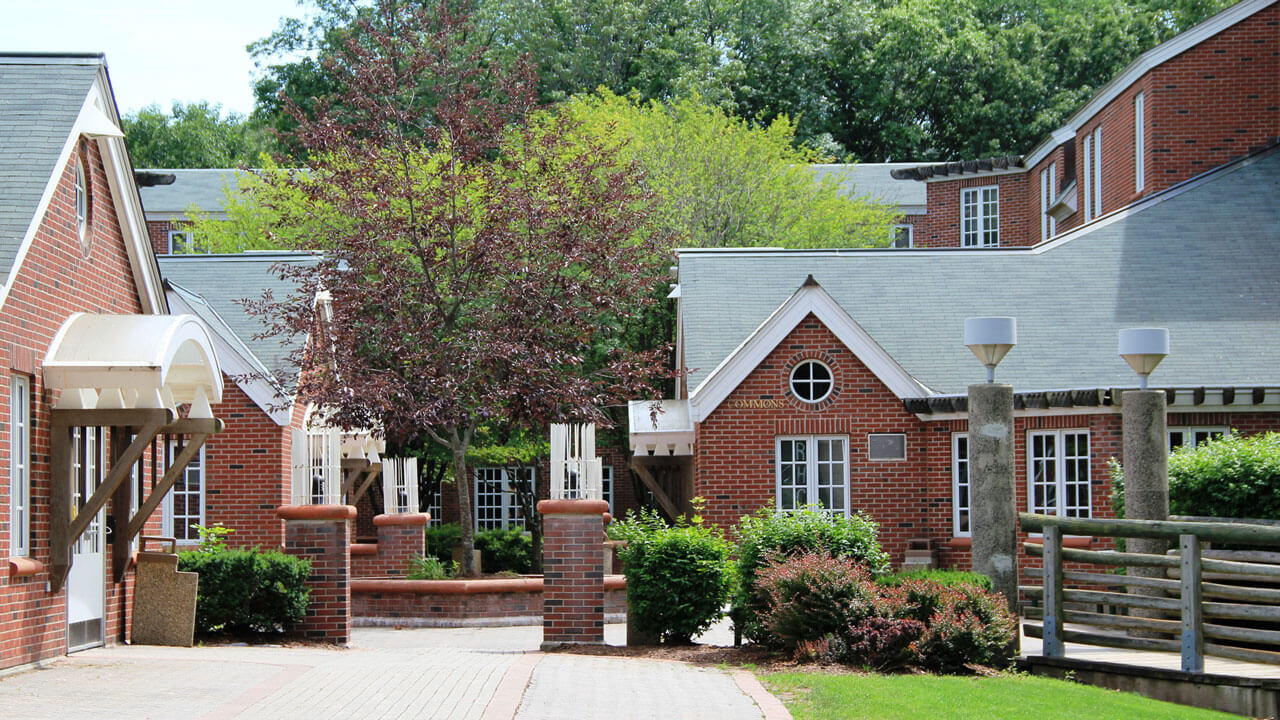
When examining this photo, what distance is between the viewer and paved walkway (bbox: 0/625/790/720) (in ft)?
34.4

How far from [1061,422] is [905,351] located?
3165 mm

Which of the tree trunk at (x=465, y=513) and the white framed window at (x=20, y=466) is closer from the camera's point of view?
the white framed window at (x=20, y=466)

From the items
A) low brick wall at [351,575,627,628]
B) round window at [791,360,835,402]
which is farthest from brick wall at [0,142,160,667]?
round window at [791,360,835,402]

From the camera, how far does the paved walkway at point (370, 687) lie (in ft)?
34.4

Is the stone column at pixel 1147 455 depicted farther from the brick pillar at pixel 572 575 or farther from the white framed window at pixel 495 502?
the white framed window at pixel 495 502

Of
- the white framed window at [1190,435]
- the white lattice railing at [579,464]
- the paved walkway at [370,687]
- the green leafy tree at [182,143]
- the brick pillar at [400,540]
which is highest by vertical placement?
the green leafy tree at [182,143]

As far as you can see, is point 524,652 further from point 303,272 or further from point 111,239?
point 303,272

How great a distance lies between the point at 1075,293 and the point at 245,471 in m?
14.0

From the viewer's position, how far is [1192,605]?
1263cm

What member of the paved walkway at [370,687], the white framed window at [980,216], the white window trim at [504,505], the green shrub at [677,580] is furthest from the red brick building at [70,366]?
the white framed window at [980,216]

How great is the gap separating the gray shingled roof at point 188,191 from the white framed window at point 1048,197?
85.0 feet

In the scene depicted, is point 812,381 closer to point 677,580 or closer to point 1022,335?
point 1022,335

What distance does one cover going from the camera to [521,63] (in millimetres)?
24156

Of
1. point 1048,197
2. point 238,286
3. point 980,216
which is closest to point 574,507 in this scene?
point 238,286
